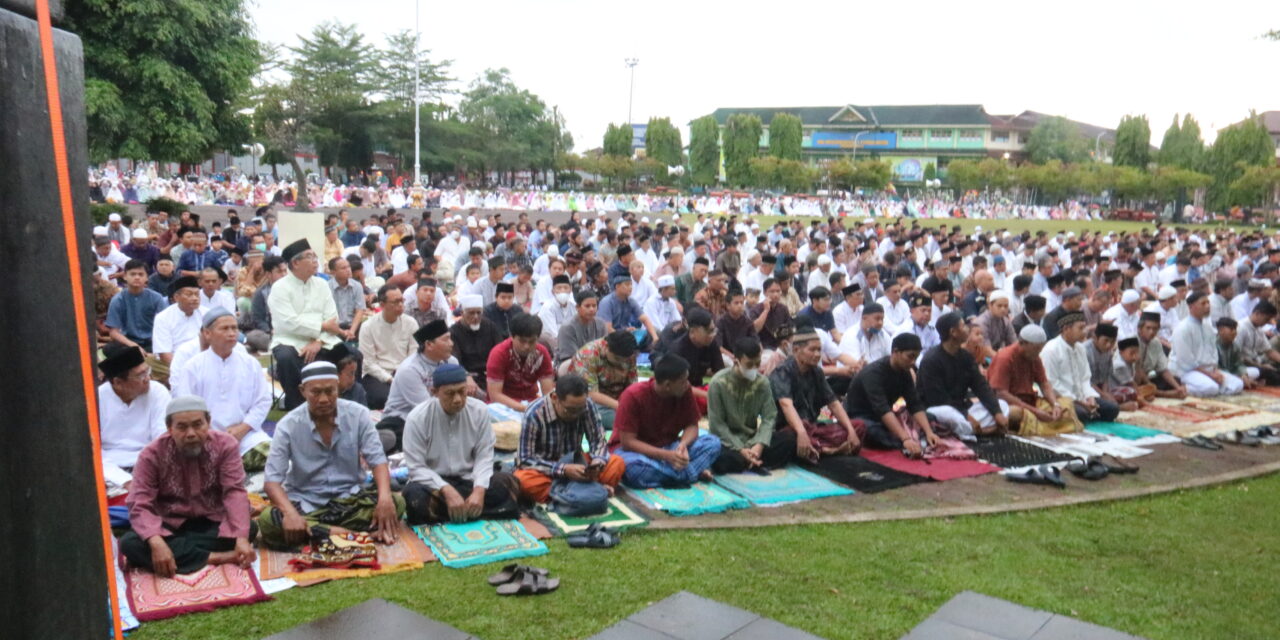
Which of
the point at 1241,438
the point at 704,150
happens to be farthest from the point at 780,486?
the point at 704,150

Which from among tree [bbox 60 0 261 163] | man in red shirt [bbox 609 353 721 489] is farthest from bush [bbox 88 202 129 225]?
man in red shirt [bbox 609 353 721 489]

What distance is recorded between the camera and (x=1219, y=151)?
48562 millimetres

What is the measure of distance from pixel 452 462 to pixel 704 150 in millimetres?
56895

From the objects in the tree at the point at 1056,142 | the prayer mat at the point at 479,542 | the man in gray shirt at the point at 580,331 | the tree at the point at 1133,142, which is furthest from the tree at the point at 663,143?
the prayer mat at the point at 479,542

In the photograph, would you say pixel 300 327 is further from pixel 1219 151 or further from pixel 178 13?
pixel 1219 151

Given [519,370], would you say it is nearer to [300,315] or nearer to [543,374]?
[543,374]

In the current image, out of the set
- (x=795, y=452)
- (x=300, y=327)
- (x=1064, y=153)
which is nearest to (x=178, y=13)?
(x=300, y=327)

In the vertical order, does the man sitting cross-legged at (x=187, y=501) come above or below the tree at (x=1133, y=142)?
below

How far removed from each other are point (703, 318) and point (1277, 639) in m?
4.16

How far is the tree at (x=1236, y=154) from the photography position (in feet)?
154

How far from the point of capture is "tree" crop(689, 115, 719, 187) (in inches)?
2362

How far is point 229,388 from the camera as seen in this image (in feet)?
18.7

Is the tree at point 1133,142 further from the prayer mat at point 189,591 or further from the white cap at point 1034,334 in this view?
the prayer mat at point 189,591

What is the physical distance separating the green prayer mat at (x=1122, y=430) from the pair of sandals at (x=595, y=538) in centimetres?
497
